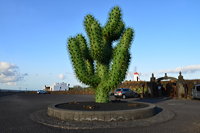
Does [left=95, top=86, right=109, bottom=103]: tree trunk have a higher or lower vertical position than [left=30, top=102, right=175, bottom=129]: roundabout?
higher

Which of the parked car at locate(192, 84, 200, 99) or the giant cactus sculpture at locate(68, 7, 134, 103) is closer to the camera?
the giant cactus sculpture at locate(68, 7, 134, 103)

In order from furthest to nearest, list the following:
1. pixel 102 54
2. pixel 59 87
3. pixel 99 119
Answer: pixel 59 87, pixel 102 54, pixel 99 119

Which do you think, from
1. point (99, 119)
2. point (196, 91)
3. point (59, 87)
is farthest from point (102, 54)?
point (59, 87)

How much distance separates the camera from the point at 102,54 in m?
12.5

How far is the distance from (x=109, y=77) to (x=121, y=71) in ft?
2.55

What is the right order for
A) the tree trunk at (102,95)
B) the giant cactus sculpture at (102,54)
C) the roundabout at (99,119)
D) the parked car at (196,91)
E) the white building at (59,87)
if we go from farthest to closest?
the white building at (59,87), the parked car at (196,91), the tree trunk at (102,95), the giant cactus sculpture at (102,54), the roundabout at (99,119)

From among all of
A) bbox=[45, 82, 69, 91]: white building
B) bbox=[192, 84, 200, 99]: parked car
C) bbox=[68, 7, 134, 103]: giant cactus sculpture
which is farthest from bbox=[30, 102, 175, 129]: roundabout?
bbox=[45, 82, 69, 91]: white building

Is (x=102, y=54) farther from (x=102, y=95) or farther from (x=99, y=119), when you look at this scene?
(x=99, y=119)

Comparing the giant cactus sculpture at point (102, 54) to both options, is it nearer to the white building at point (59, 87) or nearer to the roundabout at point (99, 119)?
the roundabout at point (99, 119)

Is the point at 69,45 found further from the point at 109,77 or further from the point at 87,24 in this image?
the point at 109,77

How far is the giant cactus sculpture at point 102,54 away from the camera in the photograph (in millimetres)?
12188

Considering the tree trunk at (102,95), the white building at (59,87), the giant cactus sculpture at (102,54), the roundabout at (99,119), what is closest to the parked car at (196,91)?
the giant cactus sculpture at (102,54)

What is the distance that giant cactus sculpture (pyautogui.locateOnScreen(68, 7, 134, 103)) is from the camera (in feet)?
40.0

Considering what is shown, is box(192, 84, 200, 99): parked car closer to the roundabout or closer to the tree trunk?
the tree trunk
